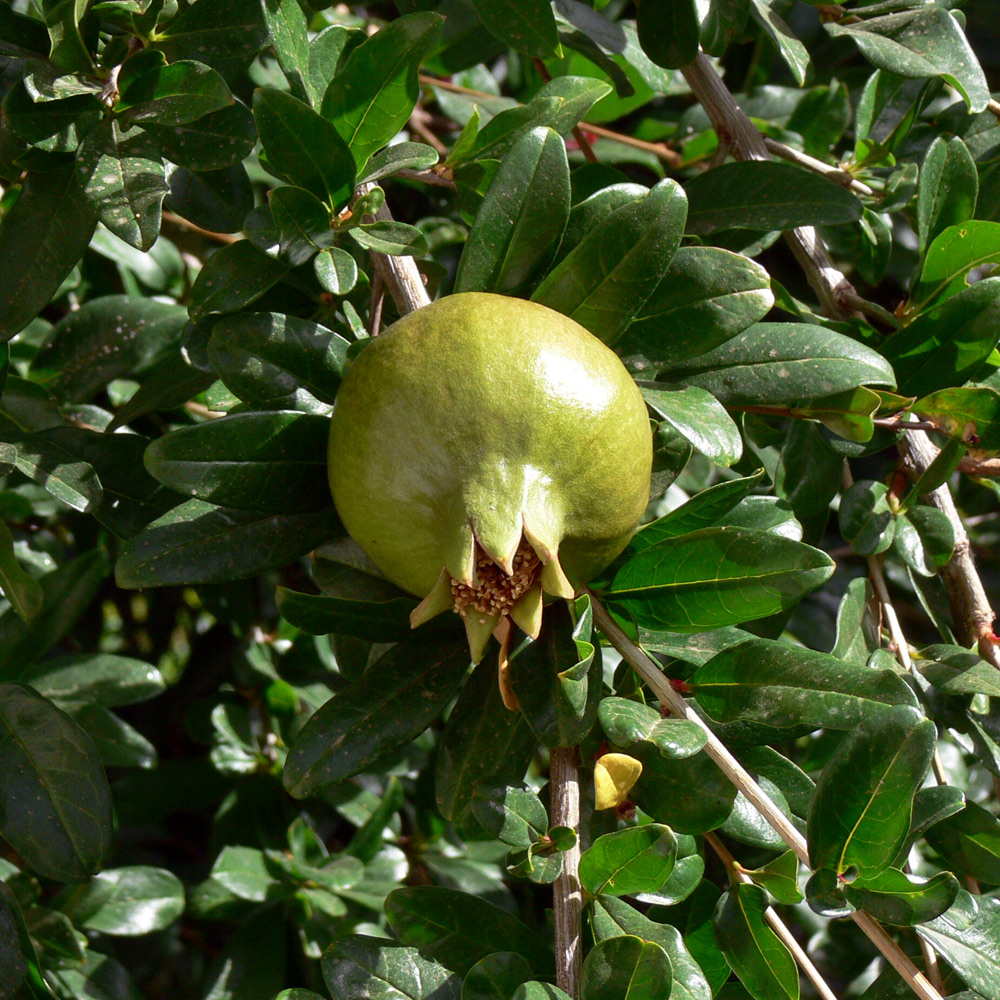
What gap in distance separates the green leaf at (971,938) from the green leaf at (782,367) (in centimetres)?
48

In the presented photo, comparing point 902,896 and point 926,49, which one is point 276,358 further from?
point 926,49

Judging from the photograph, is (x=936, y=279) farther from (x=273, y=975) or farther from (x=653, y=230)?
(x=273, y=975)

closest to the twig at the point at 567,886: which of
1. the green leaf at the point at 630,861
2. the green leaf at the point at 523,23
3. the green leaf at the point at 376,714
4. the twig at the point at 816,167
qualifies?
the green leaf at the point at 630,861

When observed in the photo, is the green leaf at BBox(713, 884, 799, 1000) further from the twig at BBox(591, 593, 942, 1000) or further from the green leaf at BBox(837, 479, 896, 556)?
the green leaf at BBox(837, 479, 896, 556)

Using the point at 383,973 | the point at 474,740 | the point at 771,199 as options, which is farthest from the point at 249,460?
the point at 771,199

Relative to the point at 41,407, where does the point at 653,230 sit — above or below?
above

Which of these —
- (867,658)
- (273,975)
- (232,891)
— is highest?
(867,658)

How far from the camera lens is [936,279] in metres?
1.13

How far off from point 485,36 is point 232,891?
55.2 inches

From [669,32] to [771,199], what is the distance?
0.22 m

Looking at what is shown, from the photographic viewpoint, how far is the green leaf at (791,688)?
2.66ft

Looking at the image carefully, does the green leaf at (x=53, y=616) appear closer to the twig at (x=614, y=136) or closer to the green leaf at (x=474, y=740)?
the green leaf at (x=474, y=740)

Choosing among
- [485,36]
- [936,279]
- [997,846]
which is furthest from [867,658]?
[485,36]

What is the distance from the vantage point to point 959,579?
119 centimetres
